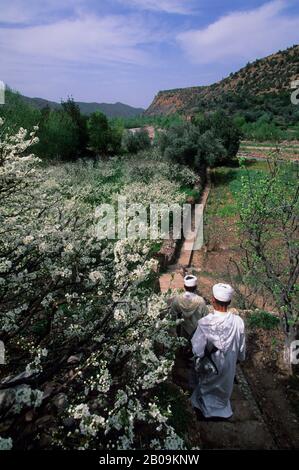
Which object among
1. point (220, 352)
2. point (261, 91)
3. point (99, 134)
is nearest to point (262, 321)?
point (220, 352)

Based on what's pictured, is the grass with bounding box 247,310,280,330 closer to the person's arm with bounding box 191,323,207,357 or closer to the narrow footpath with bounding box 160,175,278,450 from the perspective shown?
the narrow footpath with bounding box 160,175,278,450

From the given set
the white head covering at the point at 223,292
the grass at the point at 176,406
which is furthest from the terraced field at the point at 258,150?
the grass at the point at 176,406

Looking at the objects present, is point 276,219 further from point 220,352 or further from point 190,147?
point 190,147

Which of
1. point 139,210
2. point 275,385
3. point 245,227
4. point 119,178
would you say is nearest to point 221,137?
point 119,178

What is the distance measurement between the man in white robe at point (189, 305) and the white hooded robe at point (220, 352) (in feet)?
2.08

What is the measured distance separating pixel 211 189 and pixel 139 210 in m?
8.11

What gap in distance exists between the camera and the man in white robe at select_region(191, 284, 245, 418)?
3.88m

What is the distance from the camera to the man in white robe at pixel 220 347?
388cm

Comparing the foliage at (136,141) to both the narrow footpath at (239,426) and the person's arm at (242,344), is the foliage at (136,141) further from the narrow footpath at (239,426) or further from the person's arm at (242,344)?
the person's arm at (242,344)

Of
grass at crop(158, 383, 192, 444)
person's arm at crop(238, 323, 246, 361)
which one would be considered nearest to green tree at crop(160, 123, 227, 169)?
person's arm at crop(238, 323, 246, 361)

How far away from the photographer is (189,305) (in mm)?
4633

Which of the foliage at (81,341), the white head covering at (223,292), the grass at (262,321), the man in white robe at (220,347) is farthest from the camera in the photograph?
the grass at (262,321)

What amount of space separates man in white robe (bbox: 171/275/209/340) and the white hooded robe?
633 mm

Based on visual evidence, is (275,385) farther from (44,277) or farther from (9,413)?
(9,413)
